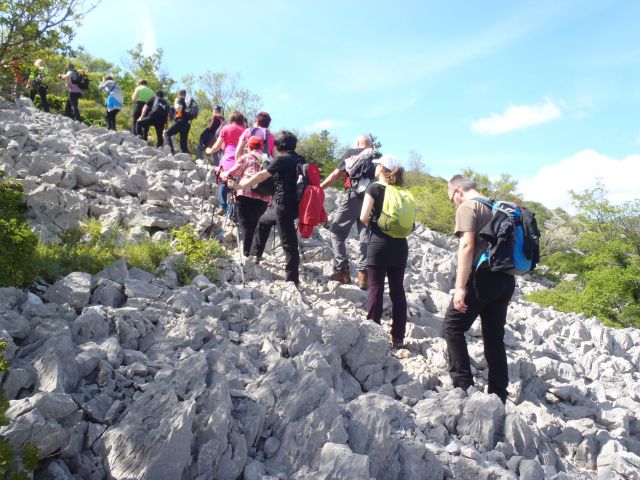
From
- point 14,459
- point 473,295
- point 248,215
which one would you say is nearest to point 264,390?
point 14,459

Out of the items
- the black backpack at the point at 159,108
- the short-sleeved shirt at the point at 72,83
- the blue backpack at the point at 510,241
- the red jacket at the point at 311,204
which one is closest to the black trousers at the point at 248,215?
the red jacket at the point at 311,204

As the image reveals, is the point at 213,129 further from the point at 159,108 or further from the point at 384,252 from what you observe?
the point at 384,252

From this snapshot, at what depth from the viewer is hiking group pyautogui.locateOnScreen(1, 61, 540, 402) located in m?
4.22

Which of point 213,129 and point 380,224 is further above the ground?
point 213,129

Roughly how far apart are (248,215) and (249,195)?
0.34 meters

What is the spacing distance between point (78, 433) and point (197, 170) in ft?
28.1

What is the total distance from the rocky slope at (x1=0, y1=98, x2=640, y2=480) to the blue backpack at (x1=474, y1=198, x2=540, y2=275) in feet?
4.02

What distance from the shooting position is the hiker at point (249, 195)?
6.63 m

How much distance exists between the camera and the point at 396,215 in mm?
5070

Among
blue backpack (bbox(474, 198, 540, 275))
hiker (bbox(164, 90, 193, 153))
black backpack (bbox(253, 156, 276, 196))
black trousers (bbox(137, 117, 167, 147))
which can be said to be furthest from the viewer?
black trousers (bbox(137, 117, 167, 147))

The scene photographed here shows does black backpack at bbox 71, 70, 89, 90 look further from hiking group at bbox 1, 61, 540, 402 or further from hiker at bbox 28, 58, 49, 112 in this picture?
hiking group at bbox 1, 61, 540, 402

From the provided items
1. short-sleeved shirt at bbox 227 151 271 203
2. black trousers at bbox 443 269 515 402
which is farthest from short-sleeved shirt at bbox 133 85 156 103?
black trousers at bbox 443 269 515 402

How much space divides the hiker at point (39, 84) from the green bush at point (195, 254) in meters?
3.13

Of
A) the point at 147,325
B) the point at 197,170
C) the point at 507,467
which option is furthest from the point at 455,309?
the point at 197,170
